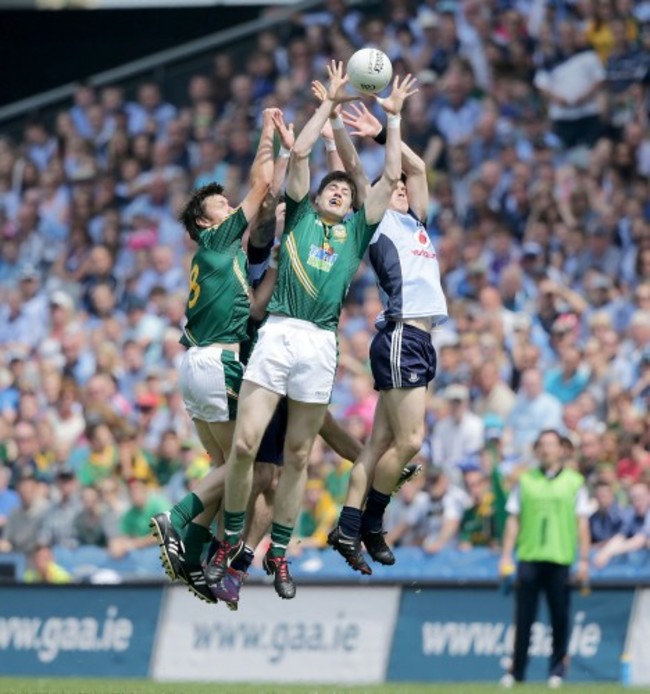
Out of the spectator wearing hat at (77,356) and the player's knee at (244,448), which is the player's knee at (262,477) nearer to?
the player's knee at (244,448)

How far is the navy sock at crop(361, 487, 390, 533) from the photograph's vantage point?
13.2 metres

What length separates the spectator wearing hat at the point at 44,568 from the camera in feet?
63.8

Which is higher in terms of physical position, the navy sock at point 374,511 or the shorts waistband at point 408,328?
the shorts waistband at point 408,328

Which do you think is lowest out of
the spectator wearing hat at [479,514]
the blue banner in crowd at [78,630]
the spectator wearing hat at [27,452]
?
the blue banner in crowd at [78,630]

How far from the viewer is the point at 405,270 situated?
Result: 12.9 meters

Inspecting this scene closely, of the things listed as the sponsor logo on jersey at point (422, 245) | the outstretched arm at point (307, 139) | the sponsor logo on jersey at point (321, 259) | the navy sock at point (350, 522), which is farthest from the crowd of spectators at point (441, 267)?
the outstretched arm at point (307, 139)

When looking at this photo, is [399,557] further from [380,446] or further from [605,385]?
[380,446]

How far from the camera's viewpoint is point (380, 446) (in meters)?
13.2

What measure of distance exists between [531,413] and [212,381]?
6.39 m

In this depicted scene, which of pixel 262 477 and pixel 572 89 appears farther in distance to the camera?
pixel 572 89

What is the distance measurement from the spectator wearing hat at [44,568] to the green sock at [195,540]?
253 inches

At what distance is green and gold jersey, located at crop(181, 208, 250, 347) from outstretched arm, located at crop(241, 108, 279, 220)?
80 millimetres

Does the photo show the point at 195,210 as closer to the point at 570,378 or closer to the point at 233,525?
the point at 233,525

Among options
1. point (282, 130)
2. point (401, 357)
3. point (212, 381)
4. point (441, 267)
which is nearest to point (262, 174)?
point (282, 130)
